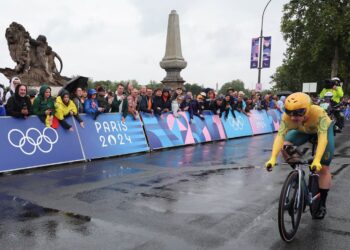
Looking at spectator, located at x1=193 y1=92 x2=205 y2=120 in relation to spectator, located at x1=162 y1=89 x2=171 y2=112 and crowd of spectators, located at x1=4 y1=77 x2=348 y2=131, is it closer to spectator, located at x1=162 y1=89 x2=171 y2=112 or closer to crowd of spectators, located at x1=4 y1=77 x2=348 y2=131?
crowd of spectators, located at x1=4 y1=77 x2=348 y2=131

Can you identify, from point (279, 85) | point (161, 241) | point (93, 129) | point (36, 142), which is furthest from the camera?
point (279, 85)

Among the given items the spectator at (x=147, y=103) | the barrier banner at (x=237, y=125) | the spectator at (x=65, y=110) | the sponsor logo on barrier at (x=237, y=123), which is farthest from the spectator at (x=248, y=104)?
the spectator at (x=65, y=110)

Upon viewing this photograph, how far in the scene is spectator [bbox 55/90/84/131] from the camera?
8.91 meters

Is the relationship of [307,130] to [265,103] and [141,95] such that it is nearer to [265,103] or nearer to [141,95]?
[141,95]

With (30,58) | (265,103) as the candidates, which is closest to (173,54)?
(265,103)

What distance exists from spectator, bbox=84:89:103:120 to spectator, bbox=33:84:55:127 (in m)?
1.20

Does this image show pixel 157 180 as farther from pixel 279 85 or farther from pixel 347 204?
pixel 279 85

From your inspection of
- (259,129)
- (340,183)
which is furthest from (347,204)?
(259,129)

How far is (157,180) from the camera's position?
279 inches

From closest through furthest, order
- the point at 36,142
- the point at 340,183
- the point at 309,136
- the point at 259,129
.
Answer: the point at 309,136 < the point at 340,183 < the point at 36,142 < the point at 259,129

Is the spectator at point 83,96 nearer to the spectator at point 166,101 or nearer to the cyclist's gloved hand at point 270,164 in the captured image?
the spectator at point 166,101

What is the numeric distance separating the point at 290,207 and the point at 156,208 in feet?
6.42

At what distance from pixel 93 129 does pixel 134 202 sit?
14.7 ft

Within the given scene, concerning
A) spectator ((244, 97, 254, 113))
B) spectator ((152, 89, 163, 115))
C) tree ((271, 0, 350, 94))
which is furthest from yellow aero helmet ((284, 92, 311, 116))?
tree ((271, 0, 350, 94))
